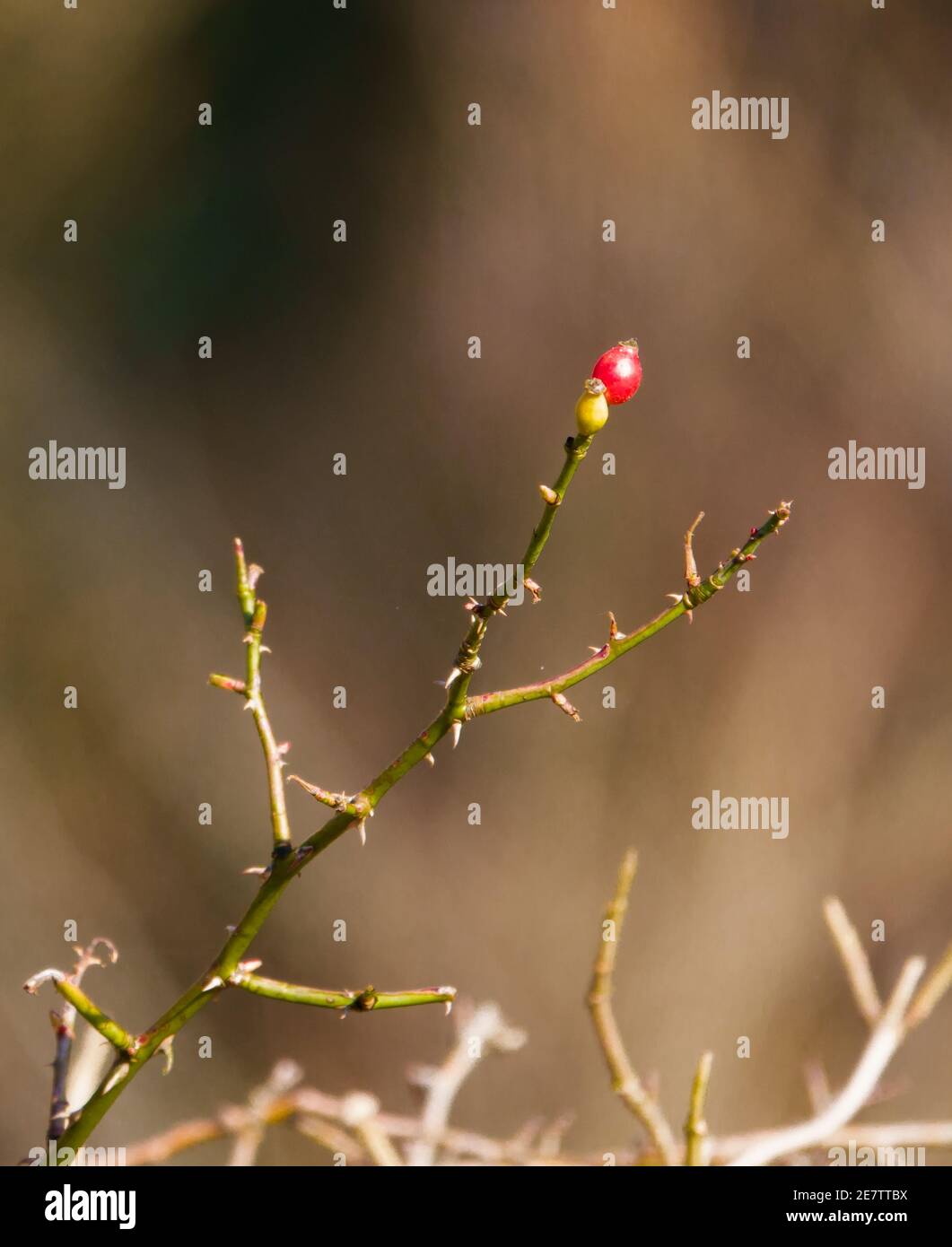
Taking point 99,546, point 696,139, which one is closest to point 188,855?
point 99,546

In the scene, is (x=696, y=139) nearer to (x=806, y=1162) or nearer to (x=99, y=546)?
(x=99, y=546)

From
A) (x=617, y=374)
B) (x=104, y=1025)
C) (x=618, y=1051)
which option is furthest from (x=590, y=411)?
(x=618, y=1051)

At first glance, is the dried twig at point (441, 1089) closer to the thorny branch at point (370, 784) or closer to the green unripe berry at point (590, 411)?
the thorny branch at point (370, 784)

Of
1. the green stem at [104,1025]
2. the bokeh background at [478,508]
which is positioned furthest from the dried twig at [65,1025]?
the bokeh background at [478,508]

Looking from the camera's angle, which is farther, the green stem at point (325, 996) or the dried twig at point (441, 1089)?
the dried twig at point (441, 1089)

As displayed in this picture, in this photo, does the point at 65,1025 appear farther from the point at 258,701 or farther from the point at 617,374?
the point at 617,374

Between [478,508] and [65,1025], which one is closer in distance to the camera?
[65,1025]

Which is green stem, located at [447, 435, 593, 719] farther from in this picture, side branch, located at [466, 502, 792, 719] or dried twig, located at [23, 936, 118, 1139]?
dried twig, located at [23, 936, 118, 1139]

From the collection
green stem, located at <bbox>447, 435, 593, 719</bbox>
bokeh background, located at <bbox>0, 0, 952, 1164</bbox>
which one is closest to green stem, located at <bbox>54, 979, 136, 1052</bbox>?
green stem, located at <bbox>447, 435, 593, 719</bbox>
